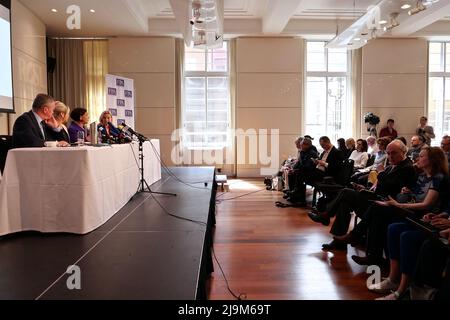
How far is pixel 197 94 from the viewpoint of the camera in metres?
9.42

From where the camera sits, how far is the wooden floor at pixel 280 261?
2619 mm

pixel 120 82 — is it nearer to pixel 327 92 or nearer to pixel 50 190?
pixel 327 92

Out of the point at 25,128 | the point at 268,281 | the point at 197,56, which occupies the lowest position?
the point at 268,281

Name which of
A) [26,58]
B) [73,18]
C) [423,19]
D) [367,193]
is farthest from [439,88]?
[26,58]

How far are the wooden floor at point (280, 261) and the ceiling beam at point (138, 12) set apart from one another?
4636mm

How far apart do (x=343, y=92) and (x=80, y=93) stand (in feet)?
22.9

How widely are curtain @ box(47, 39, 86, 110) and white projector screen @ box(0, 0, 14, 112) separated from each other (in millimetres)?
2979

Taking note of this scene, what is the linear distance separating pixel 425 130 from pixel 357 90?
1987mm

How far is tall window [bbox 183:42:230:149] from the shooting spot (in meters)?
9.36

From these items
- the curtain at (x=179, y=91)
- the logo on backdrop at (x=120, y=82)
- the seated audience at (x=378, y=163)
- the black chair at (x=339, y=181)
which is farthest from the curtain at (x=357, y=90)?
the logo on backdrop at (x=120, y=82)

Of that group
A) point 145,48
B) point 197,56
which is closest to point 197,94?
point 197,56

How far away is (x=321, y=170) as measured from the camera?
216 inches

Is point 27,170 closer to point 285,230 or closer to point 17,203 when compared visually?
point 17,203

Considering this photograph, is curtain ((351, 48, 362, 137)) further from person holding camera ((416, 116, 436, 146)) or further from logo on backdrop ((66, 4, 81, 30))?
logo on backdrop ((66, 4, 81, 30))
